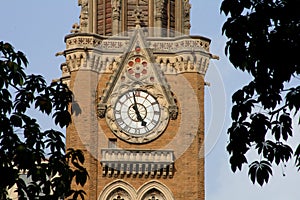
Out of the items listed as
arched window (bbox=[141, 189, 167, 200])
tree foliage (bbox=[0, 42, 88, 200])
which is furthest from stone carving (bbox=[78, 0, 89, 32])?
tree foliage (bbox=[0, 42, 88, 200])

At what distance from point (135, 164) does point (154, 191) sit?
1.25m

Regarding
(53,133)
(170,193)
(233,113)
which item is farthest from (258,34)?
(170,193)

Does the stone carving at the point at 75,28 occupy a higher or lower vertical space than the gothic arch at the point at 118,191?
higher

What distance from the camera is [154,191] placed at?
4653cm

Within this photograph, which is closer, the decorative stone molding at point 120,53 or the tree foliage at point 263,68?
the tree foliage at point 263,68

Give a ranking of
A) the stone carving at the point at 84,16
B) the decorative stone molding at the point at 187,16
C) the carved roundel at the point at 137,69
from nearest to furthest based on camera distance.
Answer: the carved roundel at the point at 137,69
the stone carving at the point at 84,16
the decorative stone molding at the point at 187,16

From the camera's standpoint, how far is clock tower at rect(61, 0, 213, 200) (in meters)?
46.6

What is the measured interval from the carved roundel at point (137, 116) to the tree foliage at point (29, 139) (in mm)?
25505

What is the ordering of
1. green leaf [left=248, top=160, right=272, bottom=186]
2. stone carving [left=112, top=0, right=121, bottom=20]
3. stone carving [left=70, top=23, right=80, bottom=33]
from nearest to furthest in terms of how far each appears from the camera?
1. green leaf [left=248, top=160, right=272, bottom=186]
2. stone carving [left=112, top=0, right=121, bottom=20]
3. stone carving [left=70, top=23, right=80, bottom=33]

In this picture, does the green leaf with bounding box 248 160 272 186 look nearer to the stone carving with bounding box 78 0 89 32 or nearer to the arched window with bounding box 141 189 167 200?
the arched window with bounding box 141 189 167 200

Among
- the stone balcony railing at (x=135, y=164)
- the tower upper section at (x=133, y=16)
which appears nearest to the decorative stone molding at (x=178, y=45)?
the tower upper section at (x=133, y=16)

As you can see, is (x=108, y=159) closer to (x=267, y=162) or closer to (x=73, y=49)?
(x=73, y=49)

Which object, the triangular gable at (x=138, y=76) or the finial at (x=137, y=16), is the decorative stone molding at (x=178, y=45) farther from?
the finial at (x=137, y=16)

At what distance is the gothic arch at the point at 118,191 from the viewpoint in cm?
4609
